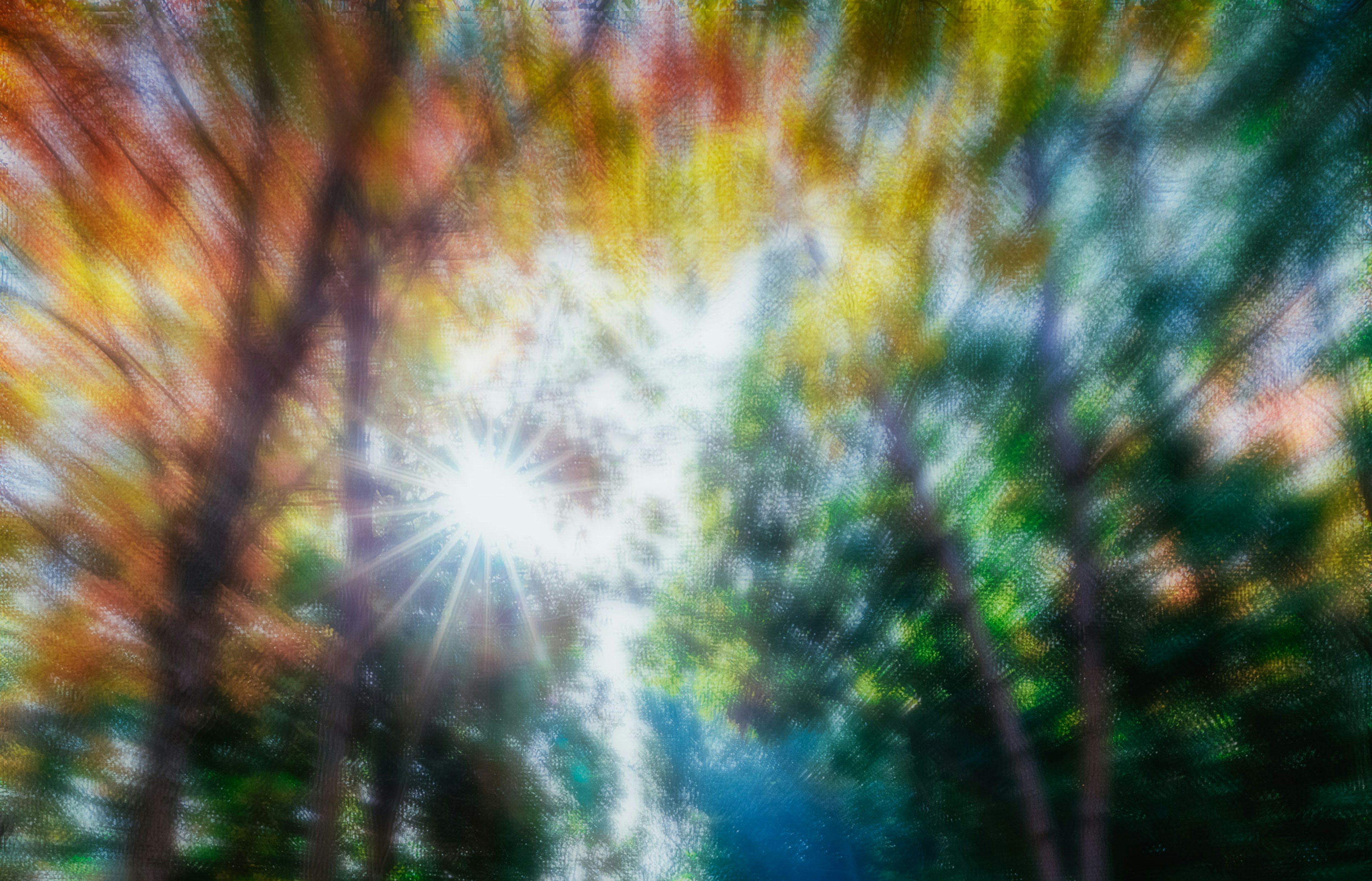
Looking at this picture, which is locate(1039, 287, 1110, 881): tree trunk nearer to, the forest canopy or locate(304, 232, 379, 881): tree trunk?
the forest canopy

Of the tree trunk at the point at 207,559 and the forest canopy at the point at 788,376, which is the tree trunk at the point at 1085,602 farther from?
the tree trunk at the point at 207,559

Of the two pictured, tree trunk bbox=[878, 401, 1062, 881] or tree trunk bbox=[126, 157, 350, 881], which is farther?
tree trunk bbox=[878, 401, 1062, 881]

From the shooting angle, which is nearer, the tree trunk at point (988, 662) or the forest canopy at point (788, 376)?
the forest canopy at point (788, 376)

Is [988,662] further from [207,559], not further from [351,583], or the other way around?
[207,559]

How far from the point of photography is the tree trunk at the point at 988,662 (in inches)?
32.8

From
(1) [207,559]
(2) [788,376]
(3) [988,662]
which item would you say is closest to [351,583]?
(1) [207,559]

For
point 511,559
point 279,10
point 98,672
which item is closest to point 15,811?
point 98,672

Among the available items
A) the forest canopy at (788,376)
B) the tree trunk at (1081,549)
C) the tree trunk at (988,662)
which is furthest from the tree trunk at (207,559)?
the tree trunk at (1081,549)

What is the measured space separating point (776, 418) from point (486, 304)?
474 millimetres

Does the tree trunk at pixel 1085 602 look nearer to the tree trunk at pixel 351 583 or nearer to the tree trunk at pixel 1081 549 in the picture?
the tree trunk at pixel 1081 549

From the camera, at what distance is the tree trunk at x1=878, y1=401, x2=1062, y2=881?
832 millimetres

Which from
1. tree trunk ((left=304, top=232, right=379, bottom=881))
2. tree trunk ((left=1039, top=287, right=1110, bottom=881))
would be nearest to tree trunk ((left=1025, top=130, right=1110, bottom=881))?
tree trunk ((left=1039, top=287, right=1110, bottom=881))

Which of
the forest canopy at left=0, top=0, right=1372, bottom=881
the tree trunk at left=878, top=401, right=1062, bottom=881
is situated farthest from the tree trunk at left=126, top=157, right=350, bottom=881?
the tree trunk at left=878, top=401, right=1062, bottom=881

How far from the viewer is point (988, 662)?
876 millimetres
